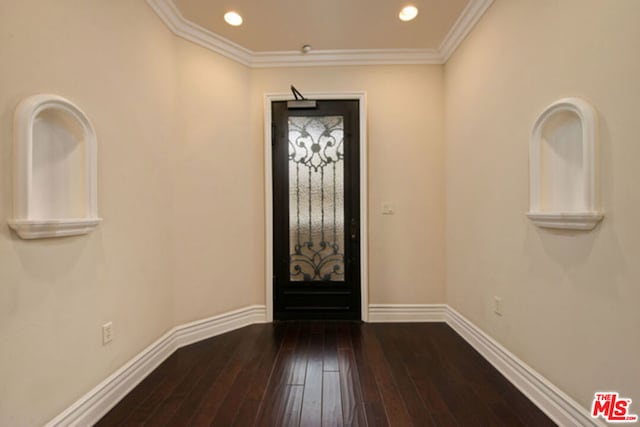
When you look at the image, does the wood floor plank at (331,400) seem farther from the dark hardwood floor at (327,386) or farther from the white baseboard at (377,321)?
the white baseboard at (377,321)

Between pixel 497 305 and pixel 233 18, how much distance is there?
3.03 m

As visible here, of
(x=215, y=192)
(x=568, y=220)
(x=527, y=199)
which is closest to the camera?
(x=568, y=220)

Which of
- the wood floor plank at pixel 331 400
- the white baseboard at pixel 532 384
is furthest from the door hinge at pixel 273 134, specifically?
the white baseboard at pixel 532 384

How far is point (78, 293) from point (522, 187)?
2.62m

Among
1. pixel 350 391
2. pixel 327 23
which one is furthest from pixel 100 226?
pixel 327 23

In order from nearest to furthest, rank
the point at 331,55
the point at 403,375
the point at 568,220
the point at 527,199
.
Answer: the point at 568,220 < the point at 527,199 < the point at 403,375 < the point at 331,55

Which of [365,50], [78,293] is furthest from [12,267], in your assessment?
[365,50]

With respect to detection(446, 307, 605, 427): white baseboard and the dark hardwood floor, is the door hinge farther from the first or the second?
detection(446, 307, 605, 427): white baseboard

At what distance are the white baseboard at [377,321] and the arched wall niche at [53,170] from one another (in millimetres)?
931

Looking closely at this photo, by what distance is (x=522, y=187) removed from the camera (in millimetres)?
1947

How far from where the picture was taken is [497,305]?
222cm

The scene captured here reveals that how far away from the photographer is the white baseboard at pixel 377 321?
158 cm

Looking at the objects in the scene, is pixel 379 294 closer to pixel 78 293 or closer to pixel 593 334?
pixel 593 334

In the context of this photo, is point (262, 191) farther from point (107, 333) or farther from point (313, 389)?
point (313, 389)
